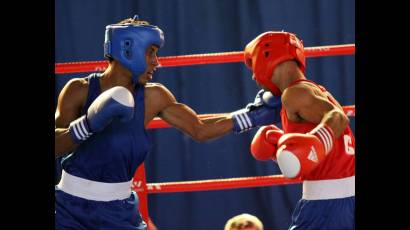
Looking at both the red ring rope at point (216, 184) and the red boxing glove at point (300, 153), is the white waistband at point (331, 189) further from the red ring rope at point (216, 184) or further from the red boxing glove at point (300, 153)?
the red ring rope at point (216, 184)

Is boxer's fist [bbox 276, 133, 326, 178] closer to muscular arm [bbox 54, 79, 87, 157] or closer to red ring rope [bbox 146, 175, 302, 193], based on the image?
muscular arm [bbox 54, 79, 87, 157]

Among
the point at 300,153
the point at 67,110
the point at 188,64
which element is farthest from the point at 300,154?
the point at 188,64

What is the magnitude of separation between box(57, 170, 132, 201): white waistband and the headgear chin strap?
698 mm

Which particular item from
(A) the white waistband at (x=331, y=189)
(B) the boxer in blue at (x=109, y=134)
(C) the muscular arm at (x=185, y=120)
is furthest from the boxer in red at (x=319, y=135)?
(C) the muscular arm at (x=185, y=120)

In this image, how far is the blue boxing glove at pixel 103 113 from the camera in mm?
2449

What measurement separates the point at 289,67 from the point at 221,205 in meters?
2.09

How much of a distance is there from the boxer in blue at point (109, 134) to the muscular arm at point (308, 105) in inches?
13.8

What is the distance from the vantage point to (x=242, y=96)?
4.46 metres

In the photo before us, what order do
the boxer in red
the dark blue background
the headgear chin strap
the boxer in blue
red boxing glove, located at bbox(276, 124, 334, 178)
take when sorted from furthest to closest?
1. the dark blue background
2. the headgear chin strap
3. the boxer in blue
4. the boxer in red
5. red boxing glove, located at bbox(276, 124, 334, 178)

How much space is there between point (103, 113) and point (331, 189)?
2.80 ft

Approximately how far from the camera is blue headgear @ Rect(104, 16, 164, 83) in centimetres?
267

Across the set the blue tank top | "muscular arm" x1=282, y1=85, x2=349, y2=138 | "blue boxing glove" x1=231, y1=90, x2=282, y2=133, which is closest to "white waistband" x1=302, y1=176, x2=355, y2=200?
"muscular arm" x1=282, y1=85, x2=349, y2=138
